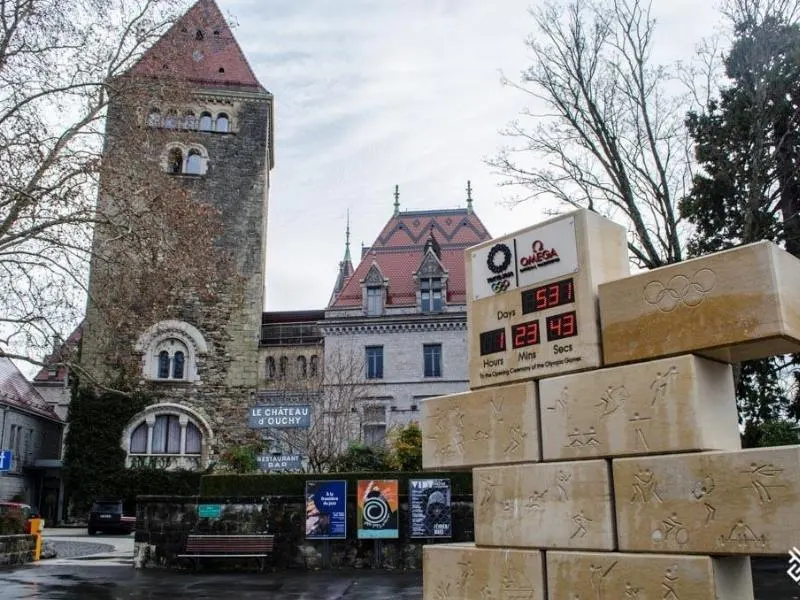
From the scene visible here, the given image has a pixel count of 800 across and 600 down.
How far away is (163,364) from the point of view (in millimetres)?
34594

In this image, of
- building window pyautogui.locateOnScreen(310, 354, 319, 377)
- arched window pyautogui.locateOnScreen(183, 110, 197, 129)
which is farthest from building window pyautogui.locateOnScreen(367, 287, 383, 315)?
arched window pyautogui.locateOnScreen(183, 110, 197, 129)

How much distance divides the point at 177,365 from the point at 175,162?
400 inches

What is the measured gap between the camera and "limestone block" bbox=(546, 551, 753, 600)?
4.93 meters

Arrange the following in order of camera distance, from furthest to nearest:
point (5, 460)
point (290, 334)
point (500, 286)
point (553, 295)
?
point (290, 334) → point (5, 460) → point (500, 286) → point (553, 295)

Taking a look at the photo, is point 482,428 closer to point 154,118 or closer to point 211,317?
point 154,118

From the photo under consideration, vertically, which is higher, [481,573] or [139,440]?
[139,440]

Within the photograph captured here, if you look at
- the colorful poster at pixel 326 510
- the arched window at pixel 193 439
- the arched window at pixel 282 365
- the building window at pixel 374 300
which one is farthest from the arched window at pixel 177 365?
the colorful poster at pixel 326 510

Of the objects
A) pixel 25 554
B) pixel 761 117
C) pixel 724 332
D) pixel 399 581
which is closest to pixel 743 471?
pixel 724 332

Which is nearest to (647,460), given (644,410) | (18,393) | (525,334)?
(644,410)

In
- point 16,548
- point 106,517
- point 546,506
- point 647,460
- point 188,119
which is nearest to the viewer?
point 647,460

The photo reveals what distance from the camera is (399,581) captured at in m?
13.7

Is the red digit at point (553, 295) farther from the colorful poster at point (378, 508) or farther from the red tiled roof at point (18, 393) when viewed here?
the red tiled roof at point (18, 393)

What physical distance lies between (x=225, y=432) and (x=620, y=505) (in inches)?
1190

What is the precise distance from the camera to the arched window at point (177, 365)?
34344mm
